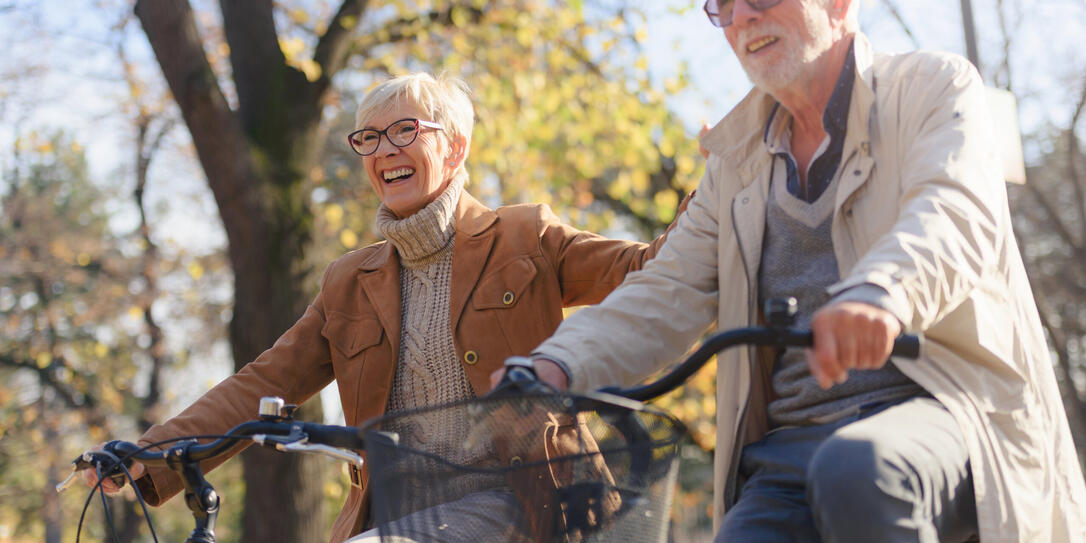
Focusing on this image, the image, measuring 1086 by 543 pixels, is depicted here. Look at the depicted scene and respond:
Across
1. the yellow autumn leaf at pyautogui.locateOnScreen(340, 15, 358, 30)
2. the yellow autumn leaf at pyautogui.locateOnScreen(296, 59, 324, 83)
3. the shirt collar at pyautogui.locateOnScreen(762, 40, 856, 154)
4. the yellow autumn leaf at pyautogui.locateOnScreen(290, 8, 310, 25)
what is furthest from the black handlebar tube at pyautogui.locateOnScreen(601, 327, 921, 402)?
the yellow autumn leaf at pyautogui.locateOnScreen(290, 8, 310, 25)

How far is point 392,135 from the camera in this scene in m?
3.32

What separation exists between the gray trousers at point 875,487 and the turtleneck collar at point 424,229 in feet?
4.86

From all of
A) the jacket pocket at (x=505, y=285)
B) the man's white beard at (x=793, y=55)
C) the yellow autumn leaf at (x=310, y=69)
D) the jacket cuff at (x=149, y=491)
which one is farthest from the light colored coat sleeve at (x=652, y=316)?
the yellow autumn leaf at (x=310, y=69)

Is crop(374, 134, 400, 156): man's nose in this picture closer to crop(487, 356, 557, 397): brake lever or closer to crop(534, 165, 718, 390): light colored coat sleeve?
crop(534, 165, 718, 390): light colored coat sleeve

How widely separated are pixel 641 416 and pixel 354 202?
1021 cm

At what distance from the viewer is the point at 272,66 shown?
704cm

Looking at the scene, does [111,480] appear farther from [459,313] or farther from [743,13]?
[743,13]

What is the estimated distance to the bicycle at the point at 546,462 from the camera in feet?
5.87

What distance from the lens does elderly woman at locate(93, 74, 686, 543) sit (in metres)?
3.17

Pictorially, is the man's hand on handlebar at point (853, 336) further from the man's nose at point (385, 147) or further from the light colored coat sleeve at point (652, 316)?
the man's nose at point (385, 147)

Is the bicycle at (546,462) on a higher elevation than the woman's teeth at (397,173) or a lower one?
lower

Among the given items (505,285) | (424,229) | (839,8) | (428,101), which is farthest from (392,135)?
(839,8)

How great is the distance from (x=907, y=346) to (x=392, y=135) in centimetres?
197

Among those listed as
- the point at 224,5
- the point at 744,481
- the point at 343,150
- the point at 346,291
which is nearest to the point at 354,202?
the point at 343,150
